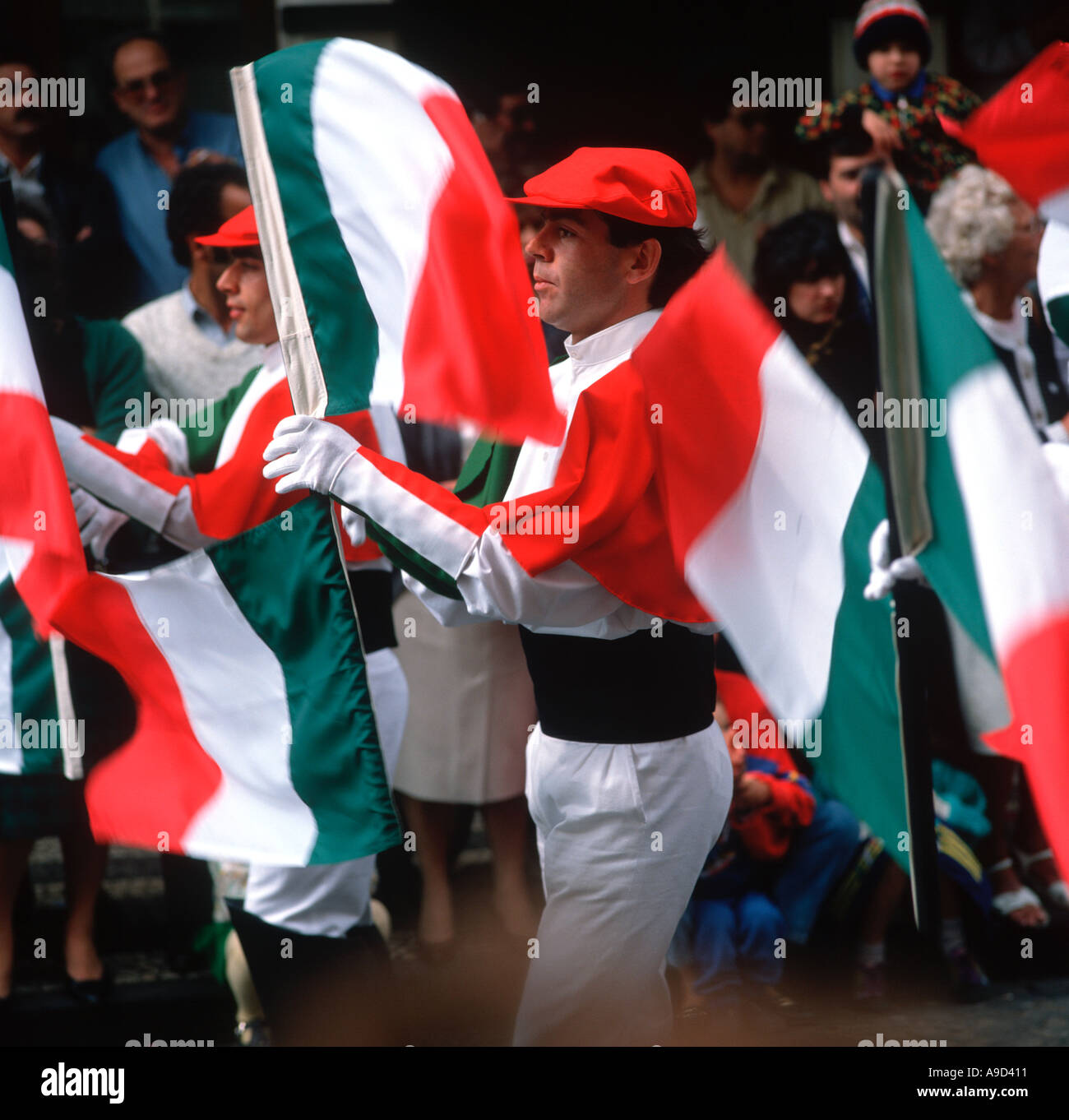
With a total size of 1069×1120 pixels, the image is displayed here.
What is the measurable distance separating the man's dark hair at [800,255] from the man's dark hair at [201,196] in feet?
4.90

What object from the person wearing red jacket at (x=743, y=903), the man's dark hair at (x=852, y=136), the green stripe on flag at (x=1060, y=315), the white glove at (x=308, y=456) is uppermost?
the man's dark hair at (x=852, y=136)

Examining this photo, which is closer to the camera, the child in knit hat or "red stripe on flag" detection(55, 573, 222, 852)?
"red stripe on flag" detection(55, 573, 222, 852)

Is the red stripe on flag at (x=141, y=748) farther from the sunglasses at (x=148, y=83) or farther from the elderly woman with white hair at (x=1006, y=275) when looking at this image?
the elderly woman with white hair at (x=1006, y=275)

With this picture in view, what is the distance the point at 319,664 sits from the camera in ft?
10.1

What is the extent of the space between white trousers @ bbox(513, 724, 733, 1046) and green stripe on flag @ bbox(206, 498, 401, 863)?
0.39 metres

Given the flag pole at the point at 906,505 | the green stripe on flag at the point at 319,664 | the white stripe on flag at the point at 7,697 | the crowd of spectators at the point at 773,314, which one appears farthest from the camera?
the crowd of spectators at the point at 773,314

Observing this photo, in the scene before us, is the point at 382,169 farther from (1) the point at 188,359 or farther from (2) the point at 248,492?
(1) the point at 188,359

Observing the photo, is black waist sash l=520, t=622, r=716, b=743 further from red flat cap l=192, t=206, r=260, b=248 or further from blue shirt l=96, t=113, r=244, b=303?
blue shirt l=96, t=113, r=244, b=303

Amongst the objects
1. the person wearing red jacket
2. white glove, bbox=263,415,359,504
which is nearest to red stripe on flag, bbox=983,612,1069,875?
white glove, bbox=263,415,359,504

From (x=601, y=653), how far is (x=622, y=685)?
7 centimetres

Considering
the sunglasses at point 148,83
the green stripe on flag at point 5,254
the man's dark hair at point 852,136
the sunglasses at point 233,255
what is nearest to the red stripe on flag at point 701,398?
the sunglasses at point 233,255

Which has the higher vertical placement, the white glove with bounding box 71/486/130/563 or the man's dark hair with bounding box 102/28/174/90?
the man's dark hair with bounding box 102/28/174/90

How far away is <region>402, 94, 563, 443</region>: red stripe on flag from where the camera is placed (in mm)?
2607

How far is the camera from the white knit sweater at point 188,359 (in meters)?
4.11
